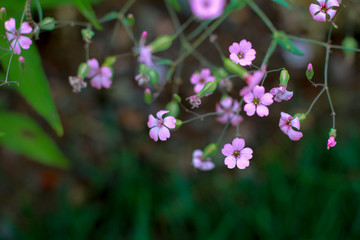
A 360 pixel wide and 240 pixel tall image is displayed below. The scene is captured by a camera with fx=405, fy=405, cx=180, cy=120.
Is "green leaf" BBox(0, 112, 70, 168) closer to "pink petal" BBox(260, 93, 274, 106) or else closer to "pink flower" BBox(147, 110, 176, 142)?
"pink flower" BBox(147, 110, 176, 142)

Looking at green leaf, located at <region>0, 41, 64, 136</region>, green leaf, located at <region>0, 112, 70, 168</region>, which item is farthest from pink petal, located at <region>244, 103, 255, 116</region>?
green leaf, located at <region>0, 112, 70, 168</region>

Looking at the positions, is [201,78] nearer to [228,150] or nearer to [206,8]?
[228,150]

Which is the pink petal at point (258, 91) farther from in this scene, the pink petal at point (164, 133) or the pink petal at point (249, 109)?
the pink petal at point (164, 133)

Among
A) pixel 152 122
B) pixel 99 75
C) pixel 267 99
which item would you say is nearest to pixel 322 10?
pixel 267 99

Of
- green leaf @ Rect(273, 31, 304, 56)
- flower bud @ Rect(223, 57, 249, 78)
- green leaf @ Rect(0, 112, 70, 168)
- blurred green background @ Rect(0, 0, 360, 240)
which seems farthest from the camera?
blurred green background @ Rect(0, 0, 360, 240)

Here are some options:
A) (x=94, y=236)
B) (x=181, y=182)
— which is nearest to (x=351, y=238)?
(x=181, y=182)

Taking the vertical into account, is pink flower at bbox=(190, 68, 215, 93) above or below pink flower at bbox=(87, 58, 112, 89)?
above

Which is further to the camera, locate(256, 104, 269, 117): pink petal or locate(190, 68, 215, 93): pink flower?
locate(190, 68, 215, 93): pink flower
